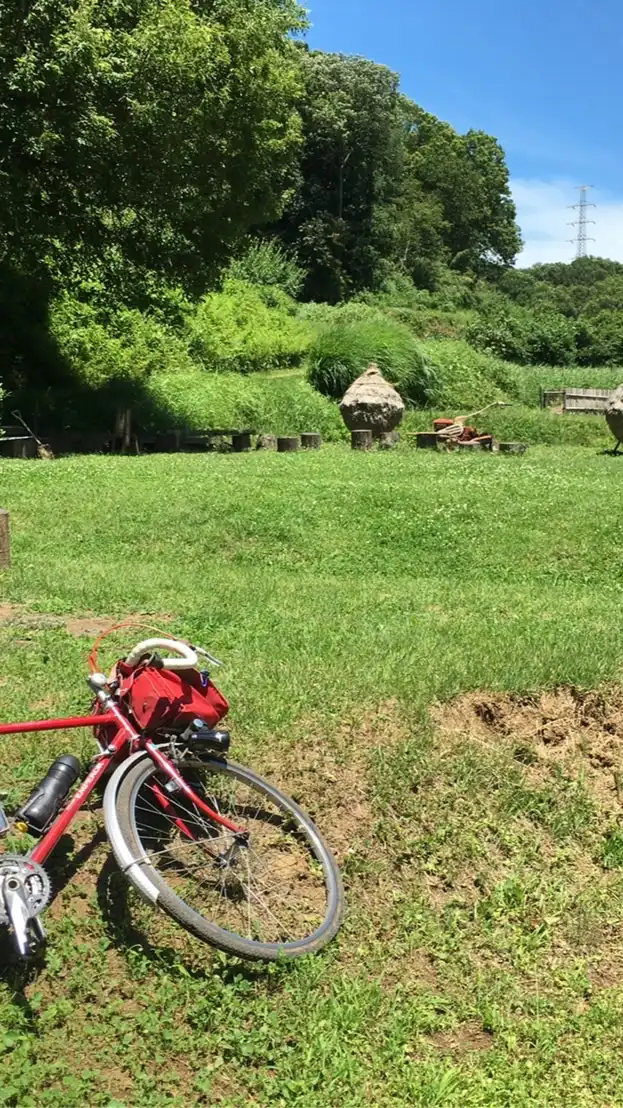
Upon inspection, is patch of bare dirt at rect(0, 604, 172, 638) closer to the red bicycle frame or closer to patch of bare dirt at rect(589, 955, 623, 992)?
the red bicycle frame

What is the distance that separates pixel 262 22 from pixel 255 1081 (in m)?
18.0

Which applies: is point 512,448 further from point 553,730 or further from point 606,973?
point 606,973

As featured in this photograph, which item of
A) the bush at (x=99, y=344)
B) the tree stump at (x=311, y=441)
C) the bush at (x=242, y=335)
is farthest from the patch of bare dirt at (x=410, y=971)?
the bush at (x=242, y=335)

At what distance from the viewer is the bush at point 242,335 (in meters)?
25.4

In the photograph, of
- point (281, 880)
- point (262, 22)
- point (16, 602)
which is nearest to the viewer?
point (281, 880)

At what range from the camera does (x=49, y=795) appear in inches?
134

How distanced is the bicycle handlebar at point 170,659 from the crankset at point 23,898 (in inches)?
33.7

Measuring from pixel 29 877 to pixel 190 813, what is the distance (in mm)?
689

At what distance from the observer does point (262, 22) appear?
17.0 m

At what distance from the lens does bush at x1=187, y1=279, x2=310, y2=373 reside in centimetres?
Result: 2539

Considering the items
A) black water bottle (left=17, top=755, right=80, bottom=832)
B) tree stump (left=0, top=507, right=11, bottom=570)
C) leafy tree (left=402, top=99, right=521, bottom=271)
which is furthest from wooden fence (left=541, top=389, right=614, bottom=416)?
leafy tree (left=402, top=99, right=521, bottom=271)

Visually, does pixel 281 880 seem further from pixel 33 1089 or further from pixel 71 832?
pixel 33 1089

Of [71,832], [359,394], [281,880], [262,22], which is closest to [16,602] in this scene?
[71,832]

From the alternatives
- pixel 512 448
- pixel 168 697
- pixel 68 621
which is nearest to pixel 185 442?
pixel 512 448
